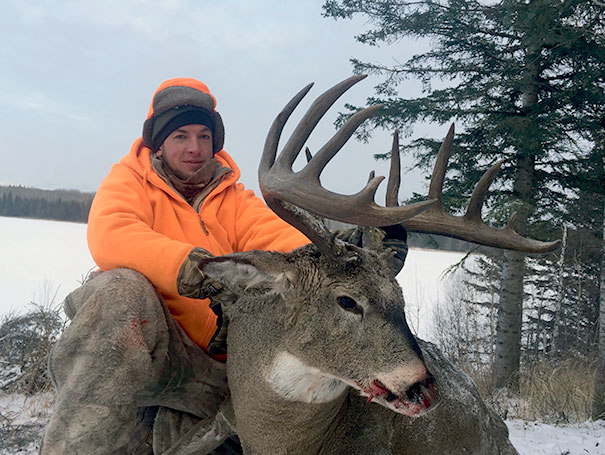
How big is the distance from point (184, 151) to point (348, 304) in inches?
67.7

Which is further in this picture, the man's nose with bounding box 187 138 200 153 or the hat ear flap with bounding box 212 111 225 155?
the hat ear flap with bounding box 212 111 225 155

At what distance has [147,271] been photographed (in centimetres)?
248

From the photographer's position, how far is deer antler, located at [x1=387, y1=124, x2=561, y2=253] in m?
2.77

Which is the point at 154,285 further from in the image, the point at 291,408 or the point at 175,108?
the point at 175,108

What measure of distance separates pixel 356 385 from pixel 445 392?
1035 millimetres

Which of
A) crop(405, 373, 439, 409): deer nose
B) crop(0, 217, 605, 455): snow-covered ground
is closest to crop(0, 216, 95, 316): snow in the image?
crop(0, 217, 605, 455): snow-covered ground

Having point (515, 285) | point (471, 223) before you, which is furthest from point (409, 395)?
point (515, 285)

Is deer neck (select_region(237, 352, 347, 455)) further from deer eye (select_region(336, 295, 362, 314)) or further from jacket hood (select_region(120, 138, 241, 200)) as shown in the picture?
jacket hood (select_region(120, 138, 241, 200))

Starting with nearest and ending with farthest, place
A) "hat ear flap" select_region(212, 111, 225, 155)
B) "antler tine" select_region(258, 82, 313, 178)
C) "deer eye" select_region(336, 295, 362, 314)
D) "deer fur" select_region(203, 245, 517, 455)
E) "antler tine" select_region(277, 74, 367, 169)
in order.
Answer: "deer fur" select_region(203, 245, 517, 455), "deer eye" select_region(336, 295, 362, 314), "antler tine" select_region(277, 74, 367, 169), "antler tine" select_region(258, 82, 313, 178), "hat ear flap" select_region(212, 111, 225, 155)

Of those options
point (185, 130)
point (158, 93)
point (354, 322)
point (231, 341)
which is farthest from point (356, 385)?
point (158, 93)

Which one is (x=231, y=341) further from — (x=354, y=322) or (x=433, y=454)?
(x=433, y=454)

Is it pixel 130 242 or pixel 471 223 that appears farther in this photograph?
pixel 471 223

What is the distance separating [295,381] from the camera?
228 centimetres

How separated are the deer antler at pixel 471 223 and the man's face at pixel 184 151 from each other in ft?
4.25
